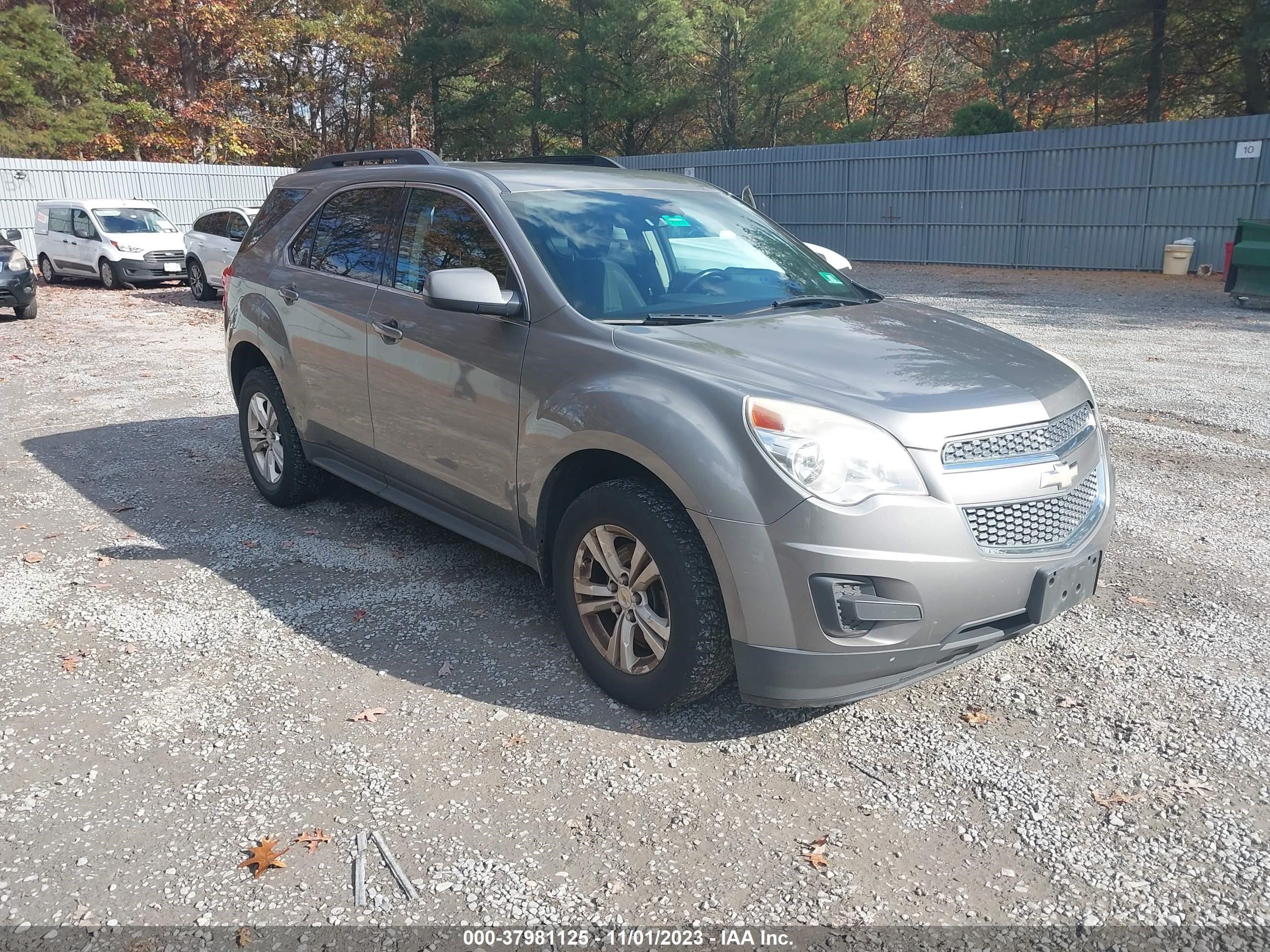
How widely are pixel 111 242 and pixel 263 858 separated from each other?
2038 cm

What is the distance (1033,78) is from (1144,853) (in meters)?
29.2

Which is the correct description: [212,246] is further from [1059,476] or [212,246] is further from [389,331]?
[1059,476]

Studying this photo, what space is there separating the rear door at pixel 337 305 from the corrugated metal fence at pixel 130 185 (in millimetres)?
19738

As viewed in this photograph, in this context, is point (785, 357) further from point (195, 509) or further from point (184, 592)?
point (195, 509)

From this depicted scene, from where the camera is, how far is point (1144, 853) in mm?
2857

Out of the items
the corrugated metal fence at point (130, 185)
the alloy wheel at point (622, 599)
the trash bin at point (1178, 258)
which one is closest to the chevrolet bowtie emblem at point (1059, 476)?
the alloy wheel at point (622, 599)

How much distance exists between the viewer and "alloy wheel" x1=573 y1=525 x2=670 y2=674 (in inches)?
136

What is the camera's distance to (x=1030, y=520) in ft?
10.7

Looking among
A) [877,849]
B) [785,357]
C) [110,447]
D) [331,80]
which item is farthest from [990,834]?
[331,80]

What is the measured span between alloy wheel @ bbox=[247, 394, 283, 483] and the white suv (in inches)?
472

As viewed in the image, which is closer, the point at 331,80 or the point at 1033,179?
the point at 1033,179

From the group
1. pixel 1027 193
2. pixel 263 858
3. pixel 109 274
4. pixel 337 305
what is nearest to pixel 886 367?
pixel 263 858

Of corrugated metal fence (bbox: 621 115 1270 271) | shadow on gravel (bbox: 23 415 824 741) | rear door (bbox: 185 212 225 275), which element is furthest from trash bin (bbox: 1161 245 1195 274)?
shadow on gravel (bbox: 23 415 824 741)

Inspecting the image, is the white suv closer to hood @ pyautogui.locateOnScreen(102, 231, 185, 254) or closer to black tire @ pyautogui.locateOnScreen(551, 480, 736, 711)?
hood @ pyautogui.locateOnScreen(102, 231, 185, 254)
